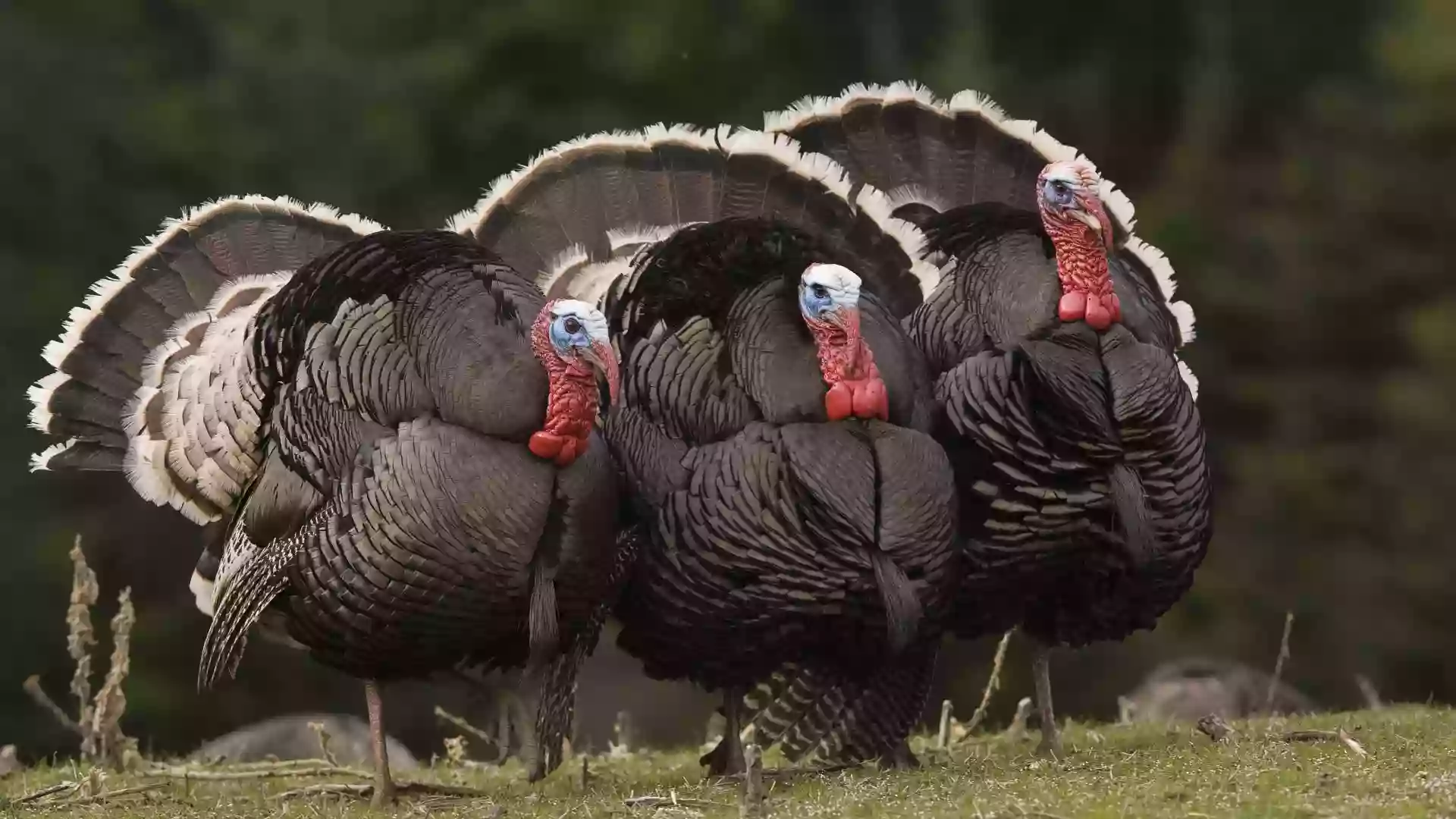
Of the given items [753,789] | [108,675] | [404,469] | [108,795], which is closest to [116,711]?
[108,675]

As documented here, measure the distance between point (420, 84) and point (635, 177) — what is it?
641 cm

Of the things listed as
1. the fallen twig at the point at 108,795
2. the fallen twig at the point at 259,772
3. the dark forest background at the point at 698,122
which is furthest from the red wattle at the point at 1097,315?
the dark forest background at the point at 698,122

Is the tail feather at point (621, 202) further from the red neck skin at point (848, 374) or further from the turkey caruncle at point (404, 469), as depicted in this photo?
the red neck skin at point (848, 374)

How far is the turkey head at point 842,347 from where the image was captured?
5.47 m

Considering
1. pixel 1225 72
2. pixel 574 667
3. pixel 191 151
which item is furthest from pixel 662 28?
pixel 574 667

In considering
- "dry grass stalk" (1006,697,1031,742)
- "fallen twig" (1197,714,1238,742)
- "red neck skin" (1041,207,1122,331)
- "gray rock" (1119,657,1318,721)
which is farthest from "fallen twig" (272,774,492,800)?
"gray rock" (1119,657,1318,721)

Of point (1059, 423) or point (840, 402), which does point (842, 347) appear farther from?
point (1059, 423)

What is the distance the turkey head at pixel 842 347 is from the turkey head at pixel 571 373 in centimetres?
59

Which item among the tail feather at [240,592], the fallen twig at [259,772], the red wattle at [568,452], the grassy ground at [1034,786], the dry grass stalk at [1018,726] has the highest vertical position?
the red wattle at [568,452]

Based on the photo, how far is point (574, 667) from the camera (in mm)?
5648

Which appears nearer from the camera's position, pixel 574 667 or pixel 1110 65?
pixel 574 667

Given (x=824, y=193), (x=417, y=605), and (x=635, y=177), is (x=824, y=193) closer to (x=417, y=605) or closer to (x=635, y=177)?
(x=635, y=177)

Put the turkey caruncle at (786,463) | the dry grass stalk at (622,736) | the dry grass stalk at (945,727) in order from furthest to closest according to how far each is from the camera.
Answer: the dry grass stalk at (622,736)
the dry grass stalk at (945,727)
the turkey caruncle at (786,463)

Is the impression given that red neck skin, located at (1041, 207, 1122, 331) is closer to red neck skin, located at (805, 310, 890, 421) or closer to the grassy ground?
red neck skin, located at (805, 310, 890, 421)
